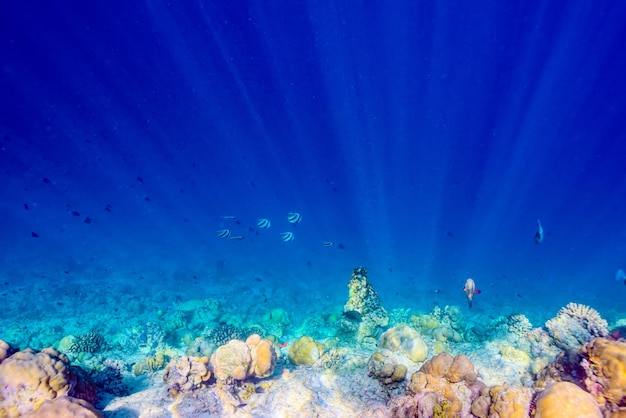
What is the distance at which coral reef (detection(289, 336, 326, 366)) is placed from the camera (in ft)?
20.6

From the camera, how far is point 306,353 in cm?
636

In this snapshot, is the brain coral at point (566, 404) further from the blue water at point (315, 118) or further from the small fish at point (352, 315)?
the blue water at point (315, 118)

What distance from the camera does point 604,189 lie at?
41.7m

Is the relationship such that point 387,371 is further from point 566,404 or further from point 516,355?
point 516,355

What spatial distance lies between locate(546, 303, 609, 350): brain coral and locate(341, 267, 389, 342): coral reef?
13.1 feet

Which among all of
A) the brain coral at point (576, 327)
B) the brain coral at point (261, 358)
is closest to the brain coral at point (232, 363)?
the brain coral at point (261, 358)

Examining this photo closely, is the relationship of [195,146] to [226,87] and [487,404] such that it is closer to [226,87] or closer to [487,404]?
[226,87]

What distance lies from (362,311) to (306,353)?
305cm

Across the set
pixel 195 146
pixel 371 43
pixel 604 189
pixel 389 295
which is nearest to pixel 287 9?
pixel 371 43

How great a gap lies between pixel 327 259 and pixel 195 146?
2825 centimetres

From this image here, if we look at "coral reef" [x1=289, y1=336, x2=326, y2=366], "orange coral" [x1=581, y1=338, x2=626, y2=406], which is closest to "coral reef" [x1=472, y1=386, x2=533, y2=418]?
"orange coral" [x1=581, y1=338, x2=626, y2=406]

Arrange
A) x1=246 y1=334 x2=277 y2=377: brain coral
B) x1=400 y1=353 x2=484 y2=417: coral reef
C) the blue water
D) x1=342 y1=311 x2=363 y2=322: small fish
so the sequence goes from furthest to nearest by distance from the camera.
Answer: the blue water, x1=342 y1=311 x2=363 y2=322: small fish, x1=246 y1=334 x2=277 y2=377: brain coral, x1=400 y1=353 x2=484 y2=417: coral reef

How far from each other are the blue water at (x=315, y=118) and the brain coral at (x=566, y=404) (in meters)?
18.9

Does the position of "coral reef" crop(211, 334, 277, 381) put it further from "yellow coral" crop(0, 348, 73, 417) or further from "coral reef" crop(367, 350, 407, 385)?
"yellow coral" crop(0, 348, 73, 417)
